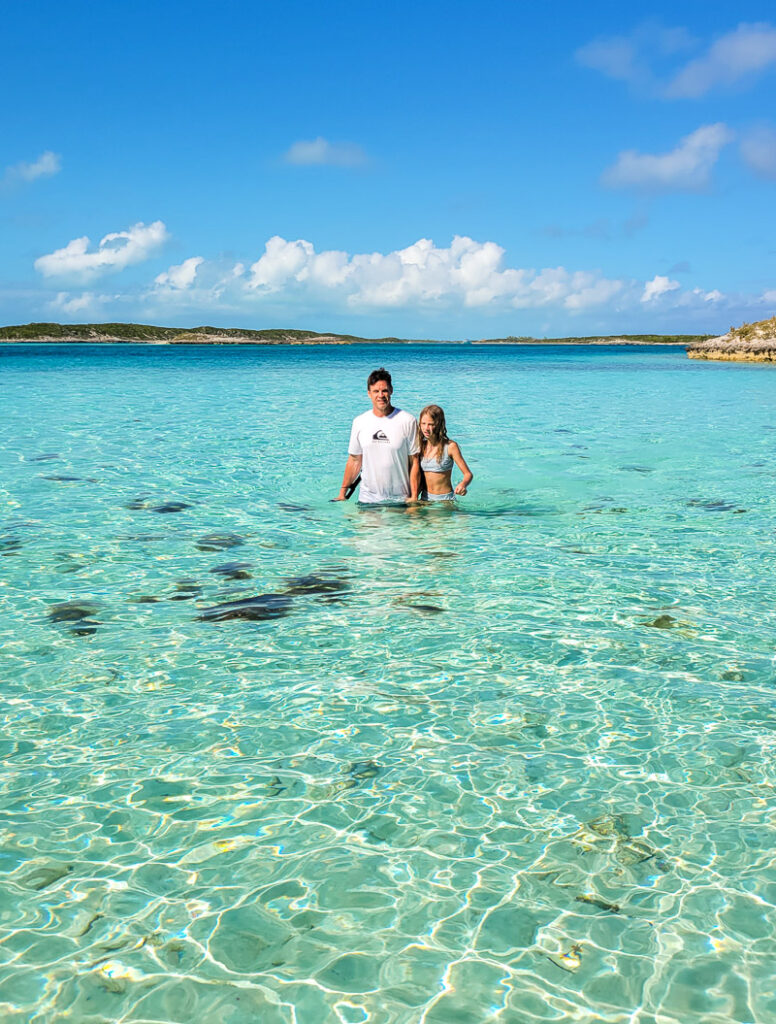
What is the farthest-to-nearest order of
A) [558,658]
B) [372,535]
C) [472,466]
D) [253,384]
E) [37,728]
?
1. [253,384]
2. [472,466]
3. [372,535]
4. [558,658]
5. [37,728]

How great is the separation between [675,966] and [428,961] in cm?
111

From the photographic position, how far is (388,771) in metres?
5.36

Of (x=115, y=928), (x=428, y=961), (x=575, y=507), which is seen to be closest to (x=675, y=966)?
(x=428, y=961)

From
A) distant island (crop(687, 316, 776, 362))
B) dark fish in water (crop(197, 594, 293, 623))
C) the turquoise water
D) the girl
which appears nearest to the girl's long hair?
the girl

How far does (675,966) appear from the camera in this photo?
12.3 feet

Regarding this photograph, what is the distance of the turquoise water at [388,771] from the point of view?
3.72 metres

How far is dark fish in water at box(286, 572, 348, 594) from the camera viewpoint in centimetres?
923

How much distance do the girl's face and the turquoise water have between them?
4.82ft

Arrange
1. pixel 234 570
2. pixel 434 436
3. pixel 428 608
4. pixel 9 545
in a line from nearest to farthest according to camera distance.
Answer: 1. pixel 428 608
2. pixel 234 570
3. pixel 9 545
4. pixel 434 436

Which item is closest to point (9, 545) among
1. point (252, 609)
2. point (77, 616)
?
point (77, 616)

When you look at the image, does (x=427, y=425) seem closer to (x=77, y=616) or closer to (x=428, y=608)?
(x=428, y=608)

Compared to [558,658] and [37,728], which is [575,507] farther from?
[37,728]

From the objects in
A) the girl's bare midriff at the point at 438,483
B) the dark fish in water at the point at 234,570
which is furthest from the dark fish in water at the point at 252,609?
the girl's bare midriff at the point at 438,483

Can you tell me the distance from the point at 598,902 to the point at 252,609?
16.9ft
